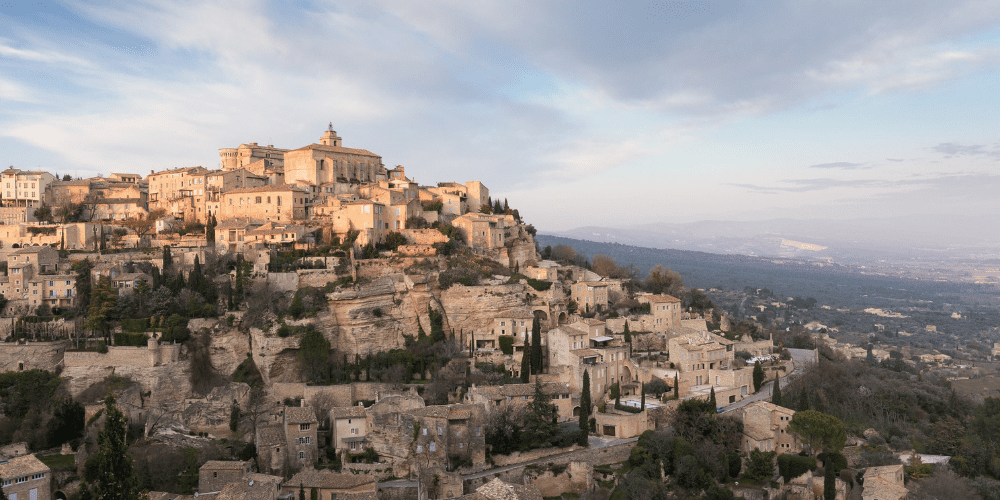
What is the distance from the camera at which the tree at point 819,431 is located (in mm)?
30609

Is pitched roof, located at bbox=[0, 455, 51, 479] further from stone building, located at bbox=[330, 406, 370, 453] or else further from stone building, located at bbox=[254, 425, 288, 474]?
stone building, located at bbox=[330, 406, 370, 453]

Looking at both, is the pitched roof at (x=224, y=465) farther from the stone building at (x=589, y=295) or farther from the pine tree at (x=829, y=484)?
the pine tree at (x=829, y=484)

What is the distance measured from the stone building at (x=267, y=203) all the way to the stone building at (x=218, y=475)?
2340cm

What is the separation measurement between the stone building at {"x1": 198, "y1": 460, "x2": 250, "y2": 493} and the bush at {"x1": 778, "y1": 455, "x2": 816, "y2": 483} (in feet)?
78.4

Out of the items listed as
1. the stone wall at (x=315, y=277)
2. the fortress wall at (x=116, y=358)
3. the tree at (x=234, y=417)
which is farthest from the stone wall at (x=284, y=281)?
the tree at (x=234, y=417)

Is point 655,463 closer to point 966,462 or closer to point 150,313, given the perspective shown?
point 966,462

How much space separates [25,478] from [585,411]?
957 inches

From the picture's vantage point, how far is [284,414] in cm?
3309

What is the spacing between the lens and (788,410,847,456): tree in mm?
30609

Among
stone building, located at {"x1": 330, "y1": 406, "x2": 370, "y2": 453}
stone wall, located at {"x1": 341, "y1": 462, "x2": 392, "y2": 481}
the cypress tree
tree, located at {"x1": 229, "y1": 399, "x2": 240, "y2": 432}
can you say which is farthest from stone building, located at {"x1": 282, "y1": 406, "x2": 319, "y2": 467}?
the cypress tree

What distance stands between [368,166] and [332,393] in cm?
2734

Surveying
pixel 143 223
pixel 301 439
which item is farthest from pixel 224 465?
pixel 143 223

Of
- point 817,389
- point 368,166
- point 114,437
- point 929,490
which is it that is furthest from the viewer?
point 368,166

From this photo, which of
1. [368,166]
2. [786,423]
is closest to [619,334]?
[786,423]
